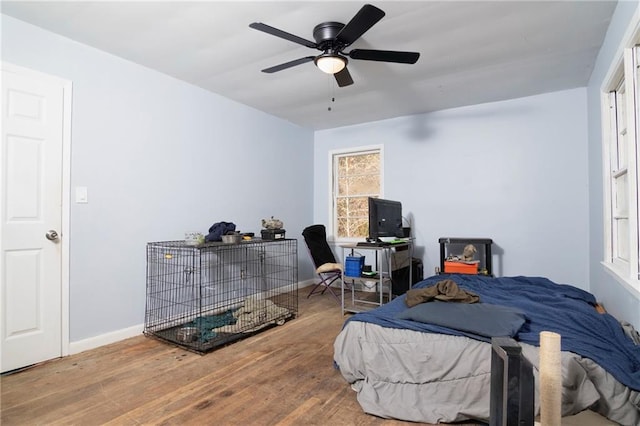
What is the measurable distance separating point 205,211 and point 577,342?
331cm

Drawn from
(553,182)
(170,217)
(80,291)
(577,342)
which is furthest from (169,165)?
(553,182)

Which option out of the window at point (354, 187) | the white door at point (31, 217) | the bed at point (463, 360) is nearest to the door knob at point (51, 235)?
the white door at point (31, 217)

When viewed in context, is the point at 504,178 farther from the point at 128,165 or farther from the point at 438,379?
the point at 128,165

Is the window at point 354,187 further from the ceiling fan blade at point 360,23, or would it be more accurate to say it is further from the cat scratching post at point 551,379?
the cat scratching post at point 551,379

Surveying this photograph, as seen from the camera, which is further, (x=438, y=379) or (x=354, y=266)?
(x=354, y=266)

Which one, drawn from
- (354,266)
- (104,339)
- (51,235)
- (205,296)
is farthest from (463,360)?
(51,235)

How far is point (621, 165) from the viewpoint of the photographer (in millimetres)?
2527

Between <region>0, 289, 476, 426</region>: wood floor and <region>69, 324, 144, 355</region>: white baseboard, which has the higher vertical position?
<region>69, 324, 144, 355</region>: white baseboard

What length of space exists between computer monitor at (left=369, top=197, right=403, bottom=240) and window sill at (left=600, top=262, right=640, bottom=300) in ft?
6.25

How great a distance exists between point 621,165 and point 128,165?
161 inches

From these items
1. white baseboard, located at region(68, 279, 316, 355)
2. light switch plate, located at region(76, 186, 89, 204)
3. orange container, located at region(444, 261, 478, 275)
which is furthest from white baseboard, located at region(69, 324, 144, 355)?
orange container, located at region(444, 261, 478, 275)

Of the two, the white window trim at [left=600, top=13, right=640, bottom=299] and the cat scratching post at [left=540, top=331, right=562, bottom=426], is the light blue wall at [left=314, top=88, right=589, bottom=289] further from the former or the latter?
the cat scratching post at [left=540, top=331, right=562, bottom=426]

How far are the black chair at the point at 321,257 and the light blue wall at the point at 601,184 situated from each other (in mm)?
2626

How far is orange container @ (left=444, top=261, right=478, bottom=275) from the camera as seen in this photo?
11.8 feet
